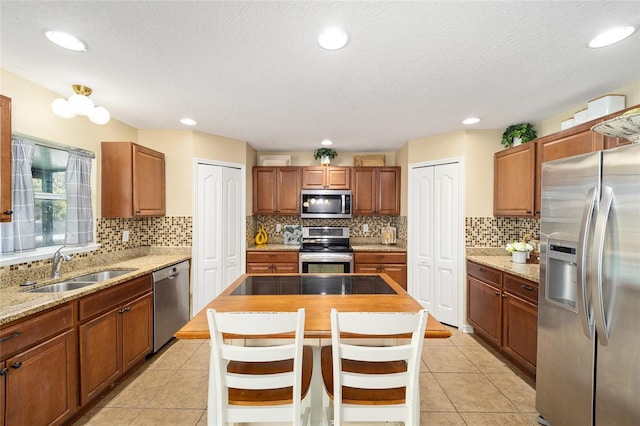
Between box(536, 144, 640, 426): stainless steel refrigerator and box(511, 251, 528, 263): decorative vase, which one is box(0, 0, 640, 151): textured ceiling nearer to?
box(536, 144, 640, 426): stainless steel refrigerator

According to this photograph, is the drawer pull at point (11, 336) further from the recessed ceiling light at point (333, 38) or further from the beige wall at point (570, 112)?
the beige wall at point (570, 112)

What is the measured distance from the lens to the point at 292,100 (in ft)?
8.35

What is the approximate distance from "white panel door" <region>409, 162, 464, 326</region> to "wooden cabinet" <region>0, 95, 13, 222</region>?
13.0 feet

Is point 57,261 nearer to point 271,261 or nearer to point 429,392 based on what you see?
point 271,261

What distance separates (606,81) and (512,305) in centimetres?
198

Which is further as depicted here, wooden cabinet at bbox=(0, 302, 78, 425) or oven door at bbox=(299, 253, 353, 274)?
oven door at bbox=(299, 253, 353, 274)

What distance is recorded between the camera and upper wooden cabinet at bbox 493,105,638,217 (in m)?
2.17

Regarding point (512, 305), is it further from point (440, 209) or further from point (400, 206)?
point (400, 206)

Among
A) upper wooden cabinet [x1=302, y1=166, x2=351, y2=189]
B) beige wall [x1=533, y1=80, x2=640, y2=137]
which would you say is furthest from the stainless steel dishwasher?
beige wall [x1=533, y1=80, x2=640, y2=137]

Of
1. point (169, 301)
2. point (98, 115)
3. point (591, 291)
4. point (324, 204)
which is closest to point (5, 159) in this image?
point (98, 115)

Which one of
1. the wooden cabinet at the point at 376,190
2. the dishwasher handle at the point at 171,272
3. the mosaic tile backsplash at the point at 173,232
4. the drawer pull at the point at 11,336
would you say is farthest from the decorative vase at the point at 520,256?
the drawer pull at the point at 11,336

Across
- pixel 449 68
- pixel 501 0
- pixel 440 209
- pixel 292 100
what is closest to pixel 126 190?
pixel 292 100

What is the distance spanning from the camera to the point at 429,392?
2.24 m

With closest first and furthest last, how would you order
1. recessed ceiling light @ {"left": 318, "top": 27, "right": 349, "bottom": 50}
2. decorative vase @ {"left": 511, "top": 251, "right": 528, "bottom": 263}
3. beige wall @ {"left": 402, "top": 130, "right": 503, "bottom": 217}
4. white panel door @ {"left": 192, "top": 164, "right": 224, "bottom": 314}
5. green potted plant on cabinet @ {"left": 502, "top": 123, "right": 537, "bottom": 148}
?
recessed ceiling light @ {"left": 318, "top": 27, "right": 349, "bottom": 50}, decorative vase @ {"left": 511, "top": 251, "right": 528, "bottom": 263}, green potted plant on cabinet @ {"left": 502, "top": 123, "right": 537, "bottom": 148}, beige wall @ {"left": 402, "top": 130, "right": 503, "bottom": 217}, white panel door @ {"left": 192, "top": 164, "right": 224, "bottom": 314}
